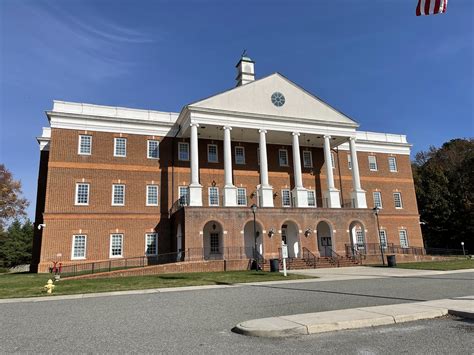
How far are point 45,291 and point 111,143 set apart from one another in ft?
59.9

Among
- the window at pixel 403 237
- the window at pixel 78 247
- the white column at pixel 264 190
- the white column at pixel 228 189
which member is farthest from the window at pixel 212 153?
the window at pixel 403 237

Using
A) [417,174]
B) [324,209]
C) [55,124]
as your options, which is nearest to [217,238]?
[324,209]

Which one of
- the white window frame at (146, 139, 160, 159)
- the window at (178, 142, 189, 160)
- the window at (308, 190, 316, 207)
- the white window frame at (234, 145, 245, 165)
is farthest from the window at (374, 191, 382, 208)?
the white window frame at (146, 139, 160, 159)

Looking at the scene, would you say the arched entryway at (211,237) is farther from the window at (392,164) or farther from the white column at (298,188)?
the window at (392,164)

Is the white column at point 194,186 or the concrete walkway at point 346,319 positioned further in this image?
the white column at point 194,186

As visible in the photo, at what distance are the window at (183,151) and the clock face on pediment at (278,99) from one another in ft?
30.1

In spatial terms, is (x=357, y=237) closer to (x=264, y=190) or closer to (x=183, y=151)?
(x=264, y=190)

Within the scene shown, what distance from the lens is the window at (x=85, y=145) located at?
1225 inches

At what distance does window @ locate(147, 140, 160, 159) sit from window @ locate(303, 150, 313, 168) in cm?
1504

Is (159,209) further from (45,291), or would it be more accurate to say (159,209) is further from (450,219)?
(450,219)

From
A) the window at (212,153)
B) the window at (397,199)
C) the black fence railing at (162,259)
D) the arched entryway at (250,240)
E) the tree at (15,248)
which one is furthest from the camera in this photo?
the tree at (15,248)

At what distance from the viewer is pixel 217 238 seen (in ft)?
106

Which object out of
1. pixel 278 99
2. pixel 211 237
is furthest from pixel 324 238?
pixel 278 99

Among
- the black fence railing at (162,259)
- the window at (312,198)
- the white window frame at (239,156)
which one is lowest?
the black fence railing at (162,259)
